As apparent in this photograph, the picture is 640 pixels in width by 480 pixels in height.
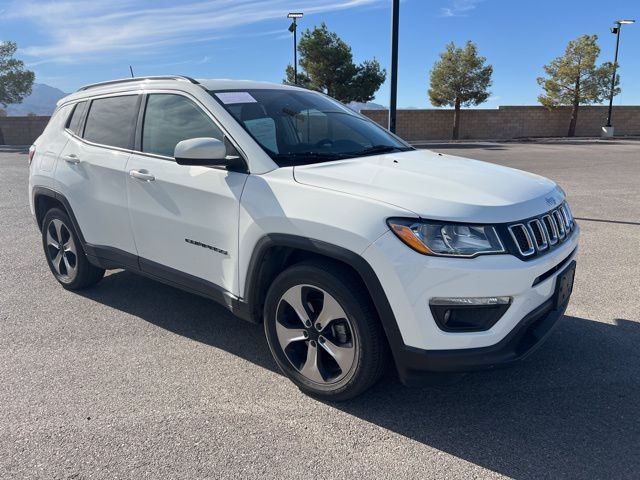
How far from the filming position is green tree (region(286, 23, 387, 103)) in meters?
33.6

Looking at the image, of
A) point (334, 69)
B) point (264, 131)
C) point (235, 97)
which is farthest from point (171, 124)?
point (334, 69)

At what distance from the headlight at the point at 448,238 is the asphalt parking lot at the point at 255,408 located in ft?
3.28

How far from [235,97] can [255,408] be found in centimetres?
203

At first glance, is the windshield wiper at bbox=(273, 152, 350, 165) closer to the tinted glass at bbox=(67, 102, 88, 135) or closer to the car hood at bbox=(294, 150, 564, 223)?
the car hood at bbox=(294, 150, 564, 223)

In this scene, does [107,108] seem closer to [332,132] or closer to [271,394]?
[332,132]

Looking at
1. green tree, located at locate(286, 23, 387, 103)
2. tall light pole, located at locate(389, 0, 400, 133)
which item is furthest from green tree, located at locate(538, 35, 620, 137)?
tall light pole, located at locate(389, 0, 400, 133)

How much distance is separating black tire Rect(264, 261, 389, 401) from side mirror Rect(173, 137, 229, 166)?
80 cm

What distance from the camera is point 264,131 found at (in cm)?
338

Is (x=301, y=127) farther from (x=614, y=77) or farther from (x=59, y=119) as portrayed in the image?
(x=614, y=77)

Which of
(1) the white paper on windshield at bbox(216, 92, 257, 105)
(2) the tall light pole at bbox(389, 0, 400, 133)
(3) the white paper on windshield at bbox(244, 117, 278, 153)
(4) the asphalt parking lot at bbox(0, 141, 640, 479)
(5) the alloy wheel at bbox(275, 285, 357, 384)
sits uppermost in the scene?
(2) the tall light pole at bbox(389, 0, 400, 133)

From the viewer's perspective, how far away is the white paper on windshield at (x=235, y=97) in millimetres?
3491

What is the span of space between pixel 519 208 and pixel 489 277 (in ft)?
1.52

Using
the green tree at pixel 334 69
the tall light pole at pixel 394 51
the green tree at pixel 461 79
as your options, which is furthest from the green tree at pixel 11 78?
the tall light pole at pixel 394 51

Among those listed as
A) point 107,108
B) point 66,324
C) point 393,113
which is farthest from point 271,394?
point 393,113
